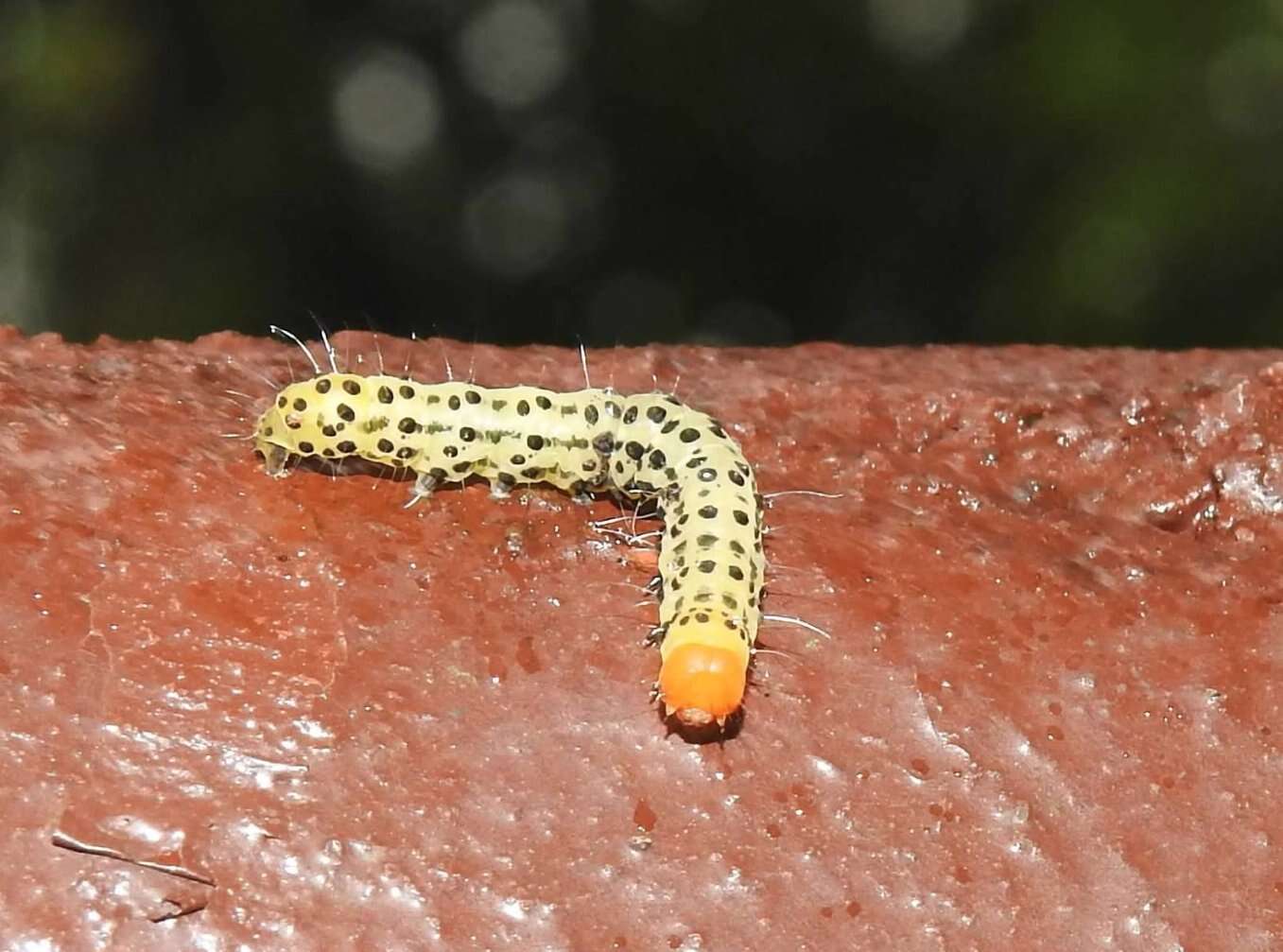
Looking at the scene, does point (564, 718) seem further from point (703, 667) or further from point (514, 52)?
point (514, 52)

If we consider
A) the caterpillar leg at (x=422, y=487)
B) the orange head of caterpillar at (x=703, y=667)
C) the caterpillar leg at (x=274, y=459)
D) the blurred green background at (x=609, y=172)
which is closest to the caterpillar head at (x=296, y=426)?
the caterpillar leg at (x=274, y=459)

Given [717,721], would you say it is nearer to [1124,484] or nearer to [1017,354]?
[1124,484]

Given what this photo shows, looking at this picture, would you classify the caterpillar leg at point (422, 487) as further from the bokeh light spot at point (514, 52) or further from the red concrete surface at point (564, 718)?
the bokeh light spot at point (514, 52)

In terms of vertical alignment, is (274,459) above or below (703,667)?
above

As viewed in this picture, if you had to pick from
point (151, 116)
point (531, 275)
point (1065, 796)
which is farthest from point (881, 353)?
point (151, 116)

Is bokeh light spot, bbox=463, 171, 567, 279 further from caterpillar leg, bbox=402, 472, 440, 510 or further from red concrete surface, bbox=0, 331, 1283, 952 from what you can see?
caterpillar leg, bbox=402, 472, 440, 510

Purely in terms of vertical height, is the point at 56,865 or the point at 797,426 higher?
the point at 797,426

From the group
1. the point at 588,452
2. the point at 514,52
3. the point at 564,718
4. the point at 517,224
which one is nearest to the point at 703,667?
the point at 564,718
